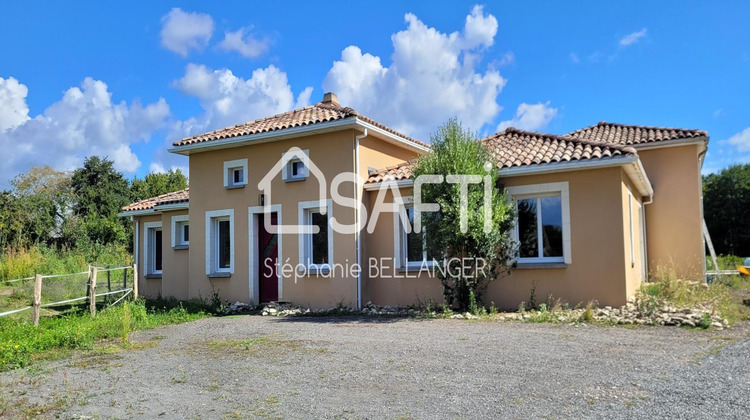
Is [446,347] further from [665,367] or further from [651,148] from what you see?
[651,148]

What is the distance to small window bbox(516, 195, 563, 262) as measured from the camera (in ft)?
40.0

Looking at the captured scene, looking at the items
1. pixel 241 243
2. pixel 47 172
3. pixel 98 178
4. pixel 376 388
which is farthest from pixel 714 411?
pixel 47 172

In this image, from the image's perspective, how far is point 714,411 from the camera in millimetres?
4867

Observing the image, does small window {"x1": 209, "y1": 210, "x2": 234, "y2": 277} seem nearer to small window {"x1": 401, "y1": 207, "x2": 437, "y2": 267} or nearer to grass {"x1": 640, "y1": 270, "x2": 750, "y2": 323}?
small window {"x1": 401, "y1": 207, "x2": 437, "y2": 267}

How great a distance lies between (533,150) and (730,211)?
28.5 metres

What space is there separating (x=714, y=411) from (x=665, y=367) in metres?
1.76

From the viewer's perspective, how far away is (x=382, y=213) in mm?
14016

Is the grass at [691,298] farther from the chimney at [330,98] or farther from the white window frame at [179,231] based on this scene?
the white window frame at [179,231]

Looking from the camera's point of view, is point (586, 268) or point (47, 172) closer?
point (586, 268)

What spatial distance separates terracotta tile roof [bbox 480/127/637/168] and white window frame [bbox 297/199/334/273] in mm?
4242

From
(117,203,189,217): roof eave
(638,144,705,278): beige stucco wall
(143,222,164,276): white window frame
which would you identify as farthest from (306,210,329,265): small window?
(638,144,705,278): beige stucco wall

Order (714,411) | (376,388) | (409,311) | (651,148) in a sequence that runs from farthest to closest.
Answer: (651,148) → (409,311) → (376,388) → (714,411)

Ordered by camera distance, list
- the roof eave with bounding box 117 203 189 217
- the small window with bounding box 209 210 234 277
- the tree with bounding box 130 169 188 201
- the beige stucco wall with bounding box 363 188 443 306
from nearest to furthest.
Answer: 1. the beige stucco wall with bounding box 363 188 443 306
2. the small window with bounding box 209 210 234 277
3. the roof eave with bounding box 117 203 189 217
4. the tree with bounding box 130 169 188 201

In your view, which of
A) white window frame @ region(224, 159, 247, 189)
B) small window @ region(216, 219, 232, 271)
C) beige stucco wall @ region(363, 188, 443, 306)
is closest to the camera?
beige stucco wall @ region(363, 188, 443, 306)
